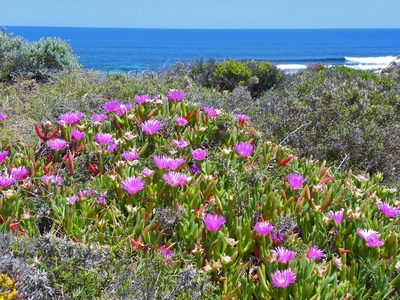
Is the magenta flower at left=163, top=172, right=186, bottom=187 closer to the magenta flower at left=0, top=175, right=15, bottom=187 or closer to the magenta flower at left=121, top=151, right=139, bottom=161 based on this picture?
the magenta flower at left=121, top=151, right=139, bottom=161

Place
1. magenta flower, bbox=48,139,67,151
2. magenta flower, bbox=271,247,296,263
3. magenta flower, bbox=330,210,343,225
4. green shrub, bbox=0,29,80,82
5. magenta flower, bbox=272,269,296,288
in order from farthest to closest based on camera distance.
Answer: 1. green shrub, bbox=0,29,80,82
2. magenta flower, bbox=48,139,67,151
3. magenta flower, bbox=330,210,343,225
4. magenta flower, bbox=271,247,296,263
5. magenta flower, bbox=272,269,296,288

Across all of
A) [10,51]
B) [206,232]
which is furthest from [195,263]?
[10,51]

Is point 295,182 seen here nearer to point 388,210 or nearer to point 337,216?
point 337,216

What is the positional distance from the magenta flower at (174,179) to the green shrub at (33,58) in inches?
250

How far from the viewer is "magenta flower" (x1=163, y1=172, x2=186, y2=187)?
2.10m

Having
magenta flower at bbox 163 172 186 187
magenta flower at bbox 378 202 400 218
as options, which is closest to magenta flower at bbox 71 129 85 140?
magenta flower at bbox 163 172 186 187

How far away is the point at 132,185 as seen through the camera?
2113mm

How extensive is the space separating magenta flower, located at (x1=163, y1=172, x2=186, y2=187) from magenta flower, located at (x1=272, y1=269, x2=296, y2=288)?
67 cm

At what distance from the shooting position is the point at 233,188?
2285 mm

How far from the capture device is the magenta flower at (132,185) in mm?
2102

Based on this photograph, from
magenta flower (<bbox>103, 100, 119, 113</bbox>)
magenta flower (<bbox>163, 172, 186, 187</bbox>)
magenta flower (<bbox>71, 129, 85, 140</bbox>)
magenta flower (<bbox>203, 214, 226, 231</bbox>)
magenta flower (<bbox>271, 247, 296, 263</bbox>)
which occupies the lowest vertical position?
magenta flower (<bbox>271, 247, 296, 263</bbox>)

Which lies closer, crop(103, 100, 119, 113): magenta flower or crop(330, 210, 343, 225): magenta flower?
crop(330, 210, 343, 225): magenta flower

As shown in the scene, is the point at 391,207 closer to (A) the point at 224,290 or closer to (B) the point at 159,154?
(A) the point at 224,290

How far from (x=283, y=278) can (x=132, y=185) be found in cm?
85
